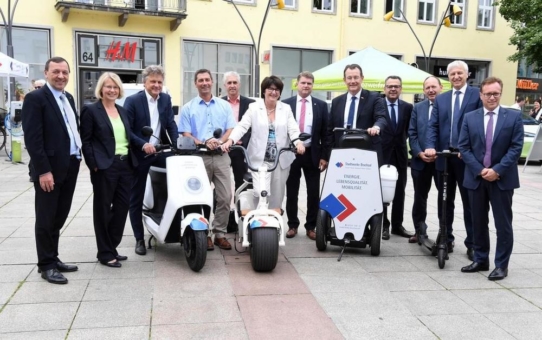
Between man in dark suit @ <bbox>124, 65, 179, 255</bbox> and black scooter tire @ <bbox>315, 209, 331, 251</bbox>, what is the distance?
65.2 inches

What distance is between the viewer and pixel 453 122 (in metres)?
5.26

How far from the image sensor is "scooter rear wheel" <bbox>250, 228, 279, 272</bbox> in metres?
4.62

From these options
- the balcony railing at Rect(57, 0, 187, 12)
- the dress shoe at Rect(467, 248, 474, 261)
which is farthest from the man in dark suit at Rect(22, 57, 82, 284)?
the balcony railing at Rect(57, 0, 187, 12)

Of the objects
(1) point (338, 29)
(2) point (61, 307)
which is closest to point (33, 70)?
(1) point (338, 29)

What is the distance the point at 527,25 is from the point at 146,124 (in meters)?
21.1

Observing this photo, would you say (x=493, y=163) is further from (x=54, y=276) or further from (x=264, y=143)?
(x=54, y=276)

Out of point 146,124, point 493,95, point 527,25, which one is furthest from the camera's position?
point 527,25

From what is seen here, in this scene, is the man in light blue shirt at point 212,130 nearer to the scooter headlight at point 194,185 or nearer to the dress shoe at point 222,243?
the dress shoe at point 222,243

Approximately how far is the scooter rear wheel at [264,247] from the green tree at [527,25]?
19.7 m

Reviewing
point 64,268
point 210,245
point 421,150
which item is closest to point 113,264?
point 64,268

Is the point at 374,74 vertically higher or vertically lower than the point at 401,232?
higher

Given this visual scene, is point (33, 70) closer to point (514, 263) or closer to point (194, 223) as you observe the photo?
point (194, 223)

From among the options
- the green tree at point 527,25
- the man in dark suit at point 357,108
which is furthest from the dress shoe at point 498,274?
the green tree at point 527,25

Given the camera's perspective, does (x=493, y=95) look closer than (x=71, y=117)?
No
